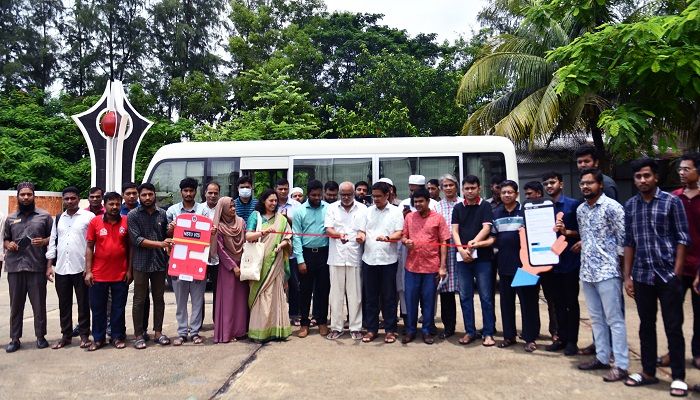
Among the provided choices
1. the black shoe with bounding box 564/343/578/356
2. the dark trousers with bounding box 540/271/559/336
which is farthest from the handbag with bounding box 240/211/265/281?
the black shoe with bounding box 564/343/578/356

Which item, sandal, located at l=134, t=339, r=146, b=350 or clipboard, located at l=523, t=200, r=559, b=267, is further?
sandal, located at l=134, t=339, r=146, b=350

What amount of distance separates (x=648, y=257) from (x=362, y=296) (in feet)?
9.22

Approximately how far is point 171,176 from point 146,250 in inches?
172

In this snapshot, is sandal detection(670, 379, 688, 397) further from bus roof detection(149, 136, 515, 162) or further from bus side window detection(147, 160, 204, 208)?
bus side window detection(147, 160, 204, 208)

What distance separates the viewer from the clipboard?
5.04 m

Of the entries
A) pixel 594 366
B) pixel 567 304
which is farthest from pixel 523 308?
pixel 594 366

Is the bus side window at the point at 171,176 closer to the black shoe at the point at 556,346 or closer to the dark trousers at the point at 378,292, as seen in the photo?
the dark trousers at the point at 378,292

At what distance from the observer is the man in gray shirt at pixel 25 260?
555cm

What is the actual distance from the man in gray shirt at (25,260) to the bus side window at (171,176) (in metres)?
3.95

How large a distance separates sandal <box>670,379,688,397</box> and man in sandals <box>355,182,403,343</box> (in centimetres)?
252

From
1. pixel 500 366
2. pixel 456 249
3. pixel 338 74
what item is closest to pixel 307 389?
pixel 500 366

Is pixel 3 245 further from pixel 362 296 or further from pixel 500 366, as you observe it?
pixel 500 366

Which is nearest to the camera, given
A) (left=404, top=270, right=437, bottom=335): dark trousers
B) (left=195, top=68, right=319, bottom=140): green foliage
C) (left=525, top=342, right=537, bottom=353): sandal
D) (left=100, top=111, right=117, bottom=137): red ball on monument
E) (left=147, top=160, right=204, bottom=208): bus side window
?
(left=525, top=342, right=537, bottom=353): sandal

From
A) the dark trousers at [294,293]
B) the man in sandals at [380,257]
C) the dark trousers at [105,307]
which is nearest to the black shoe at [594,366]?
the man in sandals at [380,257]
